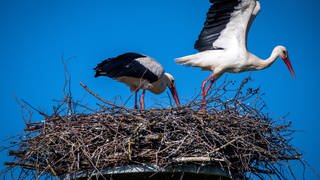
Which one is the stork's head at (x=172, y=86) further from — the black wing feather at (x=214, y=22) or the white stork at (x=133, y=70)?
the black wing feather at (x=214, y=22)

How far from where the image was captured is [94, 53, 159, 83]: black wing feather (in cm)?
800

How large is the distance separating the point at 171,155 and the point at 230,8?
397 cm

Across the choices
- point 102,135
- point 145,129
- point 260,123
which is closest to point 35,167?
point 102,135

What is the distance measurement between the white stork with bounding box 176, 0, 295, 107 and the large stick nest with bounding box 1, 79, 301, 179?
2501 millimetres

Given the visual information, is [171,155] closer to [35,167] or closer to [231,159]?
[231,159]

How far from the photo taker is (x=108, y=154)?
5.39m

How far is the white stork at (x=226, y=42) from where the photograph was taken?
861 cm

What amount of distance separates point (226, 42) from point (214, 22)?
1.29 ft

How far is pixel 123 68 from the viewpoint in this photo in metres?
8.09

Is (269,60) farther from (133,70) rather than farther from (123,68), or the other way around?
(123,68)

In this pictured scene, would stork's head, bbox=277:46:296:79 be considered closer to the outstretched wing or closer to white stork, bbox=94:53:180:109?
the outstretched wing

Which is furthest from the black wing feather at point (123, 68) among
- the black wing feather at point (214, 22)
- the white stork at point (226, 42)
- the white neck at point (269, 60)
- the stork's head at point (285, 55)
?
the stork's head at point (285, 55)

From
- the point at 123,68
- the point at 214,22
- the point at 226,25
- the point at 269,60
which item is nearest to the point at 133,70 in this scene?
the point at 123,68

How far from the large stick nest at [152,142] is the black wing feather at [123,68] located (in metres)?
1.85
